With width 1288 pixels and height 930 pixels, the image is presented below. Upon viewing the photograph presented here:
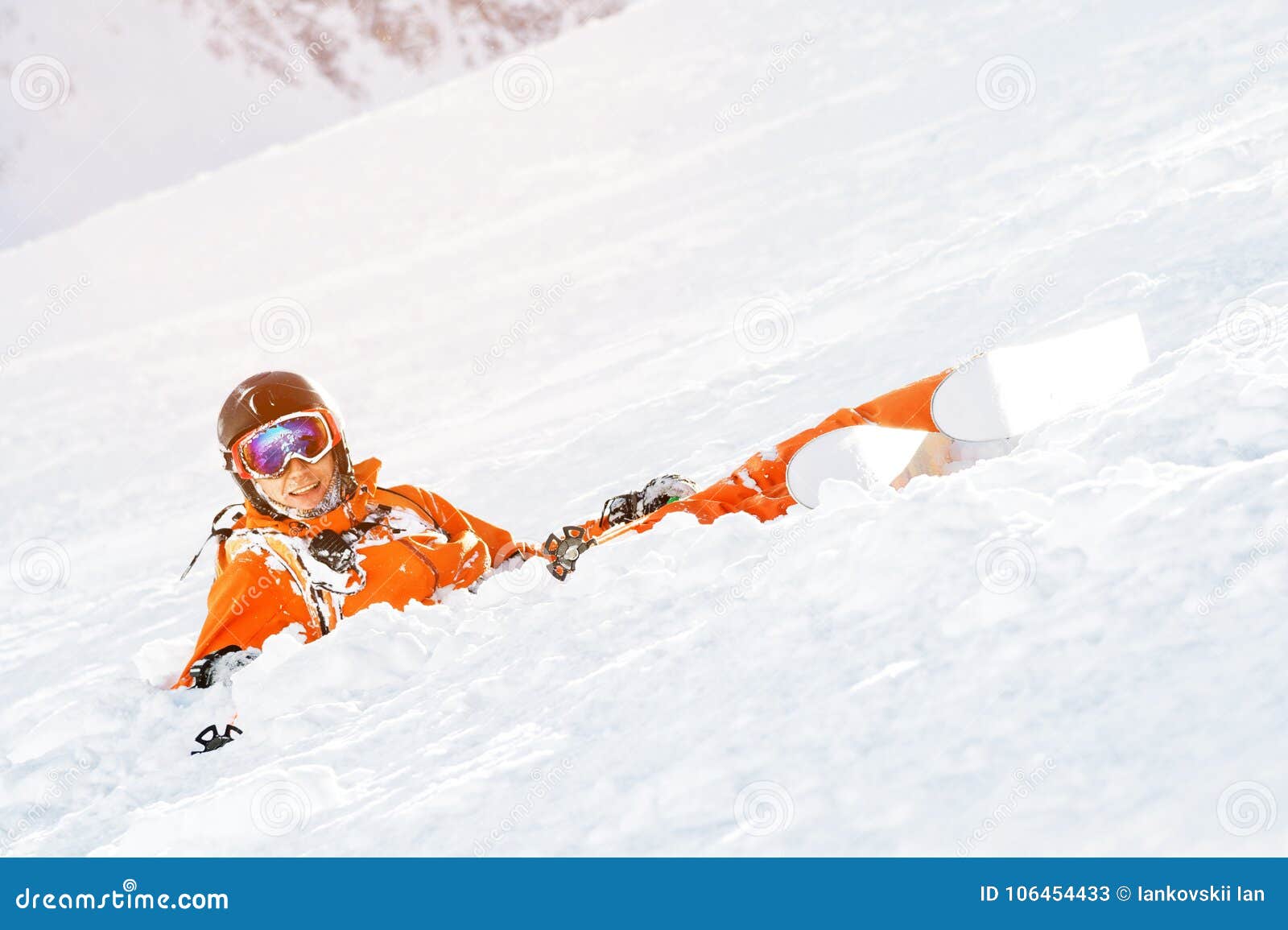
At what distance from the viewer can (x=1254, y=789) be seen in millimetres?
1448

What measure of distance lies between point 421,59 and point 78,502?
1100 centimetres

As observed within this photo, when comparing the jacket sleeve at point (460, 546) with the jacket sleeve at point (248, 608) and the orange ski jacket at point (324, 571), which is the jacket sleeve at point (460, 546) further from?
the jacket sleeve at point (248, 608)

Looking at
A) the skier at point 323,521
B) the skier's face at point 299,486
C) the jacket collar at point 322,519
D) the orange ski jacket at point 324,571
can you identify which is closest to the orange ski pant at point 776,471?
the skier at point 323,521

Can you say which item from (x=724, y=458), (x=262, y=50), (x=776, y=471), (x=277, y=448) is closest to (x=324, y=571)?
(x=277, y=448)

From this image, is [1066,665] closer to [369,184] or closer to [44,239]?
[369,184]

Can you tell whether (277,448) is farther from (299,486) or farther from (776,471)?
(776,471)

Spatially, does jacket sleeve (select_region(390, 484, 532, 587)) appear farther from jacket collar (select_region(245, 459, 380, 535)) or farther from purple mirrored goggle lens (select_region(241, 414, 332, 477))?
purple mirrored goggle lens (select_region(241, 414, 332, 477))

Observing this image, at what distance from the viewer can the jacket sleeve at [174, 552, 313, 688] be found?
115 inches

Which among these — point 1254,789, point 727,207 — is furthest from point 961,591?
point 727,207

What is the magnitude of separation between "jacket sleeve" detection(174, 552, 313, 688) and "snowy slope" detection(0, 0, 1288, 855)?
15cm

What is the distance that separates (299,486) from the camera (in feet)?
10.0

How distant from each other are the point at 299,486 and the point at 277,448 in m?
0.11

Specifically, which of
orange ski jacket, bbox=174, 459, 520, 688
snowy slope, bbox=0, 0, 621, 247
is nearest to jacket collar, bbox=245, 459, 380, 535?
orange ski jacket, bbox=174, 459, 520, 688

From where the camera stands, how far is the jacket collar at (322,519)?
3.09m
